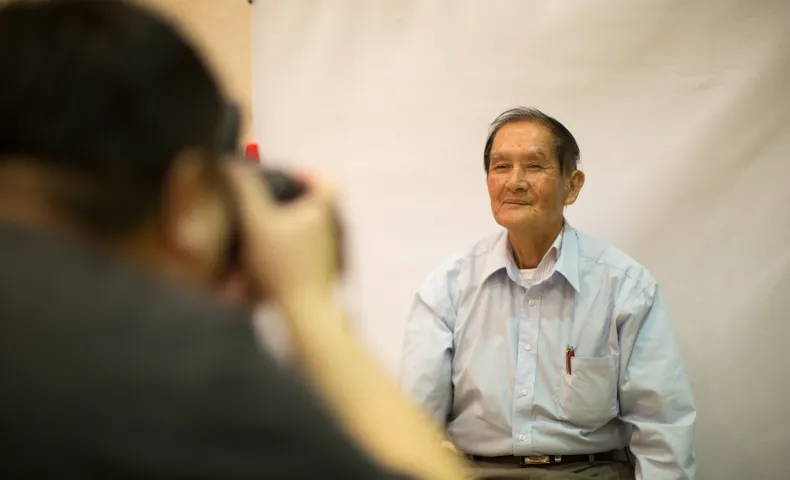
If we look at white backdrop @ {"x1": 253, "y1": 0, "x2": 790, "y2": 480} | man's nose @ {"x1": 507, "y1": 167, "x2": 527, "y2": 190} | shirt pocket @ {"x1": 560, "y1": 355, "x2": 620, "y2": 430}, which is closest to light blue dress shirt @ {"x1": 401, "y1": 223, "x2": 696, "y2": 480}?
shirt pocket @ {"x1": 560, "y1": 355, "x2": 620, "y2": 430}

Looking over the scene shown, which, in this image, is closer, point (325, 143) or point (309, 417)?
point (309, 417)

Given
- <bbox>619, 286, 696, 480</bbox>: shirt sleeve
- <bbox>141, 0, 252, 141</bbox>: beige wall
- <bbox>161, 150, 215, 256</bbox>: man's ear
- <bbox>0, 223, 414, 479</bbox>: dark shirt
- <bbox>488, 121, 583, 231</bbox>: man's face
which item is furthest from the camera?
<bbox>141, 0, 252, 141</bbox>: beige wall

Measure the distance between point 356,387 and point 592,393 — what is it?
131cm

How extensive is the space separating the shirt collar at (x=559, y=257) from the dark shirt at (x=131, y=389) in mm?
1457

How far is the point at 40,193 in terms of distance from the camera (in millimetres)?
421

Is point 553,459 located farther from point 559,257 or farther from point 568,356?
point 559,257

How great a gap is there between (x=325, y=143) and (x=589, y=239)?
101 centimetres

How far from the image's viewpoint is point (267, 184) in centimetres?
59

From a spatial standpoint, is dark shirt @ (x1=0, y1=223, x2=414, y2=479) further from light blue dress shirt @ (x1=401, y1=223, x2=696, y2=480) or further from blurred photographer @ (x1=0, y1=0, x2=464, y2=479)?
light blue dress shirt @ (x1=401, y1=223, x2=696, y2=480)

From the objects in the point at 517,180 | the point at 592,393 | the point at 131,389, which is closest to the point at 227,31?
the point at 517,180

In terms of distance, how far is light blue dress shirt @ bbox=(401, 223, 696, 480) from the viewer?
5.43 feet

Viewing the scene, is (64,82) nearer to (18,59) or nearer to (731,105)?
(18,59)

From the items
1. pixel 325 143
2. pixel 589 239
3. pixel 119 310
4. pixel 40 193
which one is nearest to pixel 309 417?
pixel 119 310

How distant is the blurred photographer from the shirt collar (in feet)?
4.25
